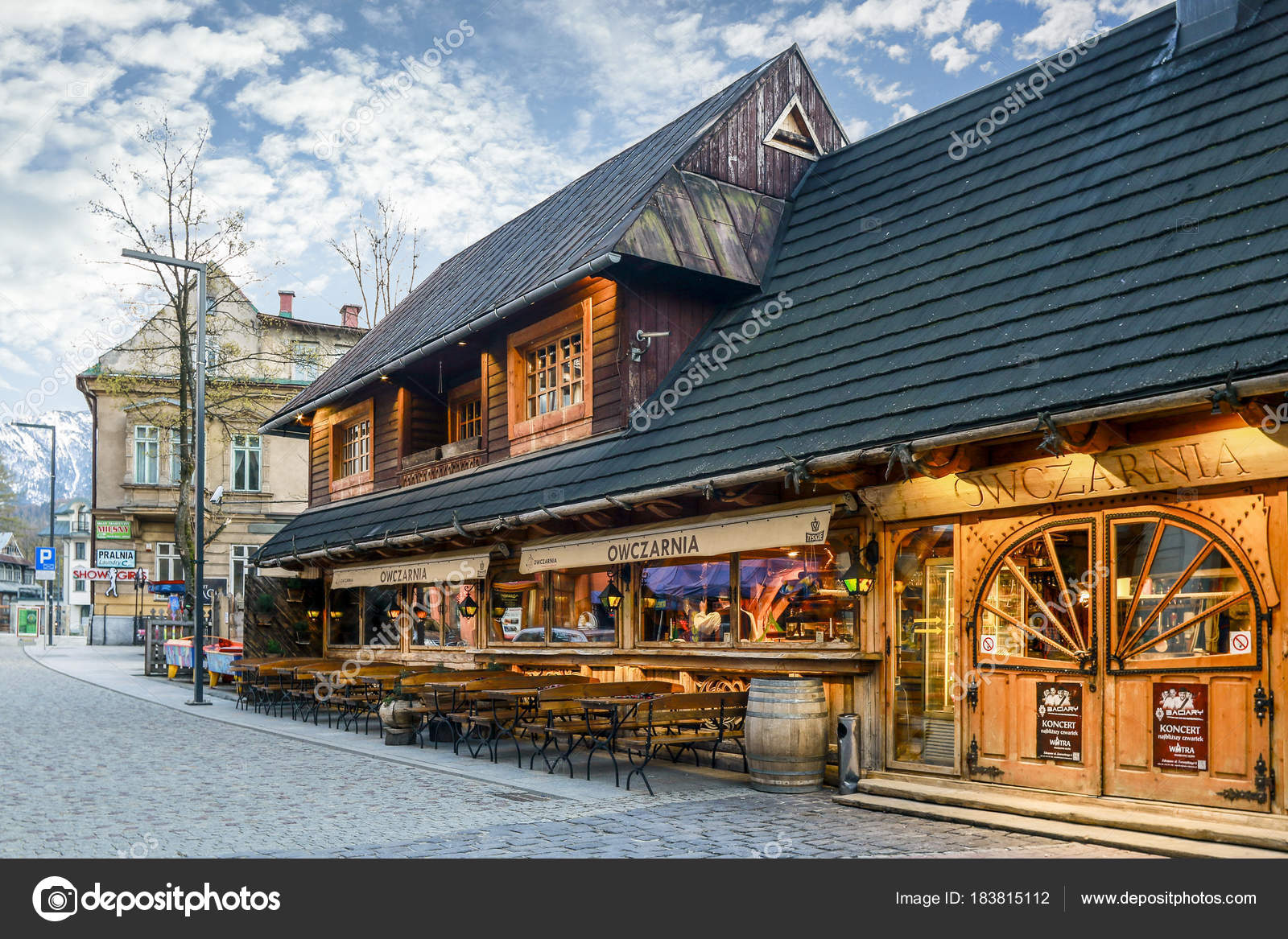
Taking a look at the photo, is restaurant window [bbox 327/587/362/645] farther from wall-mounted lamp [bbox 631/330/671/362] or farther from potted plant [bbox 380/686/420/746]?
wall-mounted lamp [bbox 631/330/671/362]

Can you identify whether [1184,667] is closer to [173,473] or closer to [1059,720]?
[1059,720]

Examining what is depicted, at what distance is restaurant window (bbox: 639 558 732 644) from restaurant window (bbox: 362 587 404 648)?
26.7ft

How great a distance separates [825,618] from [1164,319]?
4353 mm

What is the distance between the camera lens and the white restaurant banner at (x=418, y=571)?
54.5 ft

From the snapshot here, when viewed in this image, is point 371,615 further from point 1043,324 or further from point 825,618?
point 1043,324

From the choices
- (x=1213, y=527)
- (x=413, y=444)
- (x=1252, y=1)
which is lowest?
(x=1213, y=527)

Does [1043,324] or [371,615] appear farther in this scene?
[371,615]

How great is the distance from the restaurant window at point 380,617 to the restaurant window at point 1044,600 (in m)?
13.1

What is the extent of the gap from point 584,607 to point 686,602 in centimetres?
225

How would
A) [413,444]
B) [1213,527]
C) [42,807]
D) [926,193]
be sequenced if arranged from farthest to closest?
[413,444] < [926,193] < [42,807] < [1213,527]

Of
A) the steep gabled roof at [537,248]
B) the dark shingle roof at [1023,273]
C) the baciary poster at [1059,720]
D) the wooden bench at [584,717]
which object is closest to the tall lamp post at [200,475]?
the steep gabled roof at [537,248]

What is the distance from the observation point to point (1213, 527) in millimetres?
8156

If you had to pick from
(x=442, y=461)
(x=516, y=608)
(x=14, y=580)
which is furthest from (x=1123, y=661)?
(x=14, y=580)

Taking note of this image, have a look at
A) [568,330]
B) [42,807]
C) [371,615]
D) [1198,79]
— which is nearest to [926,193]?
[1198,79]
